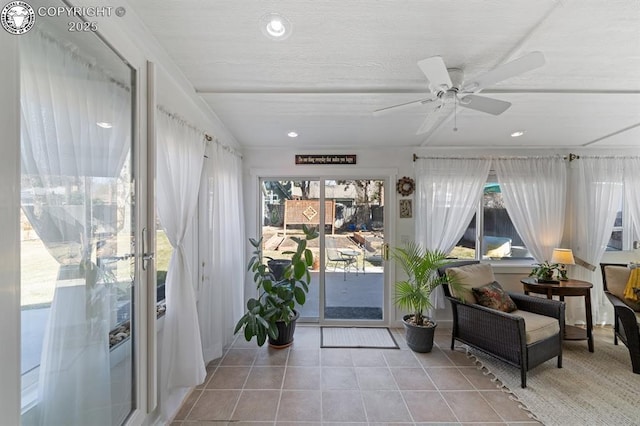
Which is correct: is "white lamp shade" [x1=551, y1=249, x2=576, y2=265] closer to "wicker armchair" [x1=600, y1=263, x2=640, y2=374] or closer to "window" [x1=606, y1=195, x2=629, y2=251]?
Answer: "wicker armchair" [x1=600, y1=263, x2=640, y2=374]

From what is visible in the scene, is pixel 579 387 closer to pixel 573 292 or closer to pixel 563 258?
pixel 573 292

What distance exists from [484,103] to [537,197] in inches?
99.9

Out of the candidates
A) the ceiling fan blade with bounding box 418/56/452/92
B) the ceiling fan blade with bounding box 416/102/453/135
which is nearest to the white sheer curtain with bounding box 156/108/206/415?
the ceiling fan blade with bounding box 418/56/452/92

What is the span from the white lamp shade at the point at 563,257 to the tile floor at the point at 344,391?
1656 millimetres

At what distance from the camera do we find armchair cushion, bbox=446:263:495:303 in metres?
2.92

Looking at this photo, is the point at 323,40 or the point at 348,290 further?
the point at 348,290

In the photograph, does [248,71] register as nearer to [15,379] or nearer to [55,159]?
[55,159]

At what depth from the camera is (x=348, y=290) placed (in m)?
3.82

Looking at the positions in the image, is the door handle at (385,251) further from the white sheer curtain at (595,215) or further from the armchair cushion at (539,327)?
the white sheer curtain at (595,215)

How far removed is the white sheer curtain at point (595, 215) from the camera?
3.55 metres

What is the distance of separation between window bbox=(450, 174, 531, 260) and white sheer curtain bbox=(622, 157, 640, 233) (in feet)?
4.44

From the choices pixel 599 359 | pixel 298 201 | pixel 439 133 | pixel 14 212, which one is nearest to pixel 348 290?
pixel 298 201

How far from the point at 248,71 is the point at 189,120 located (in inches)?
27.9

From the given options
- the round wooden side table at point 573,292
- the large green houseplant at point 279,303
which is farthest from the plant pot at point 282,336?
the round wooden side table at point 573,292
